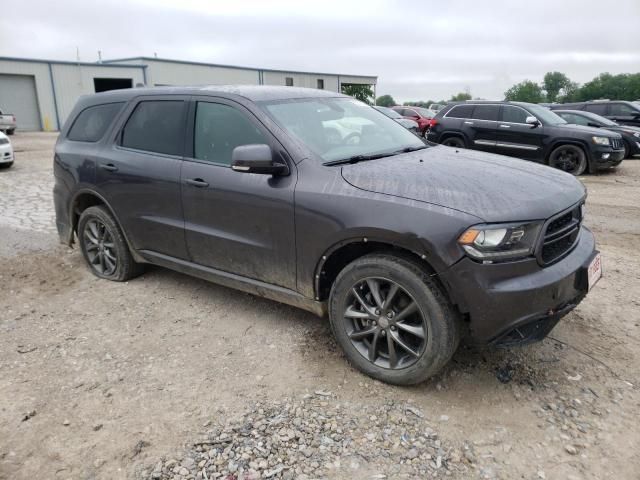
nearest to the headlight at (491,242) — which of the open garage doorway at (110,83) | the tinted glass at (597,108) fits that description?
the tinted glass at (597,108)

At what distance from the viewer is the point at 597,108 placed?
1609cm

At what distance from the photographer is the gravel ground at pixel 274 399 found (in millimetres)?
2428

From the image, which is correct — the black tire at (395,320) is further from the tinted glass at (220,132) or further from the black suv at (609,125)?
the black suv at (609,125)

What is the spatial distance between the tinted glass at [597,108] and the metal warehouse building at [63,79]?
19.0 m

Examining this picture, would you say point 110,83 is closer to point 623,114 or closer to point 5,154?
point 5,154

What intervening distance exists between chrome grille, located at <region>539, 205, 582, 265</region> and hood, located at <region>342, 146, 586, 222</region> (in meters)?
0.08

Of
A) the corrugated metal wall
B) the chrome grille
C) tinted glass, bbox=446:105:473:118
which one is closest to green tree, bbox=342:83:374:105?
the corrugated metal wall

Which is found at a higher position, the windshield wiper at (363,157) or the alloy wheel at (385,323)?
the windshield wiper at (363,157)

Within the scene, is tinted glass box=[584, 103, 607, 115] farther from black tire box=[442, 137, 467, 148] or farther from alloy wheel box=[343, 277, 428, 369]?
alloy wheel box=[343, 277, 428, 369]

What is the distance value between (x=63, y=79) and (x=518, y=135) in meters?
26.3

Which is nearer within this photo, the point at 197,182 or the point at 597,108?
the point at 197,182

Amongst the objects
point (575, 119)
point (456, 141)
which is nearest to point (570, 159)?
point (456, 141)

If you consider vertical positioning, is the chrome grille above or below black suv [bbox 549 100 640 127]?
below

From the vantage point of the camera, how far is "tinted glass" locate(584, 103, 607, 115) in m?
16.0
